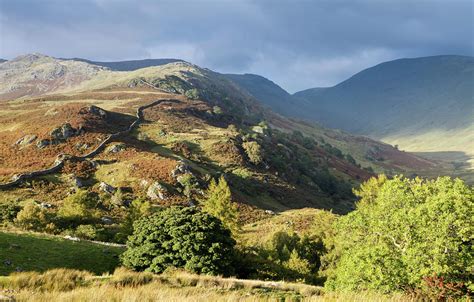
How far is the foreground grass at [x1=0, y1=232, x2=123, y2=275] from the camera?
25.6 metres

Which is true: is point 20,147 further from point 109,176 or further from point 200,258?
point 200,258

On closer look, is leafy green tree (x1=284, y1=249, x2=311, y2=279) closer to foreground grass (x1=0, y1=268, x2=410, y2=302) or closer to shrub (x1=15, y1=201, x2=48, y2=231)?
foreground grass (x1=0, y1=268, x2=410, y2=302)

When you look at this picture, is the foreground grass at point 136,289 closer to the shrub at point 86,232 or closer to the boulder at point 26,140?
the shrub at point 86,232

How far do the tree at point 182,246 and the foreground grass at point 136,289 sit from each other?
7.81 meters

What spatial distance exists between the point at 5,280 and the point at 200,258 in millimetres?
16011

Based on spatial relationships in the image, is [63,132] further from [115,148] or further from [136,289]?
[136,289]

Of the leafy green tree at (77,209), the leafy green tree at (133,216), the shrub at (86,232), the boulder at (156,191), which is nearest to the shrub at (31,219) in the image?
the leafy green tree at (77,209)

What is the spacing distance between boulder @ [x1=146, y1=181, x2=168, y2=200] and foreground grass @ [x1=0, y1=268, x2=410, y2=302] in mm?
40793

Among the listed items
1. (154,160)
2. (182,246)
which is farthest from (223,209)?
(154,160)

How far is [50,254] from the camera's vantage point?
2848 cm

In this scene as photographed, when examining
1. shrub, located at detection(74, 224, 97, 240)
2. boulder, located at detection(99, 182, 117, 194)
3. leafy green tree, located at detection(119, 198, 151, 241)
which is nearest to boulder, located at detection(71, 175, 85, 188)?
boulder, located at detection(99, 182, 117, 194)

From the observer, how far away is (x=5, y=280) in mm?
15320

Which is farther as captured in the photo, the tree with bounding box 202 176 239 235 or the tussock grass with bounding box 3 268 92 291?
the tree with bounding box 202 176 239 235

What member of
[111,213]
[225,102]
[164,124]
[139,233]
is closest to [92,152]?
[111,213]
